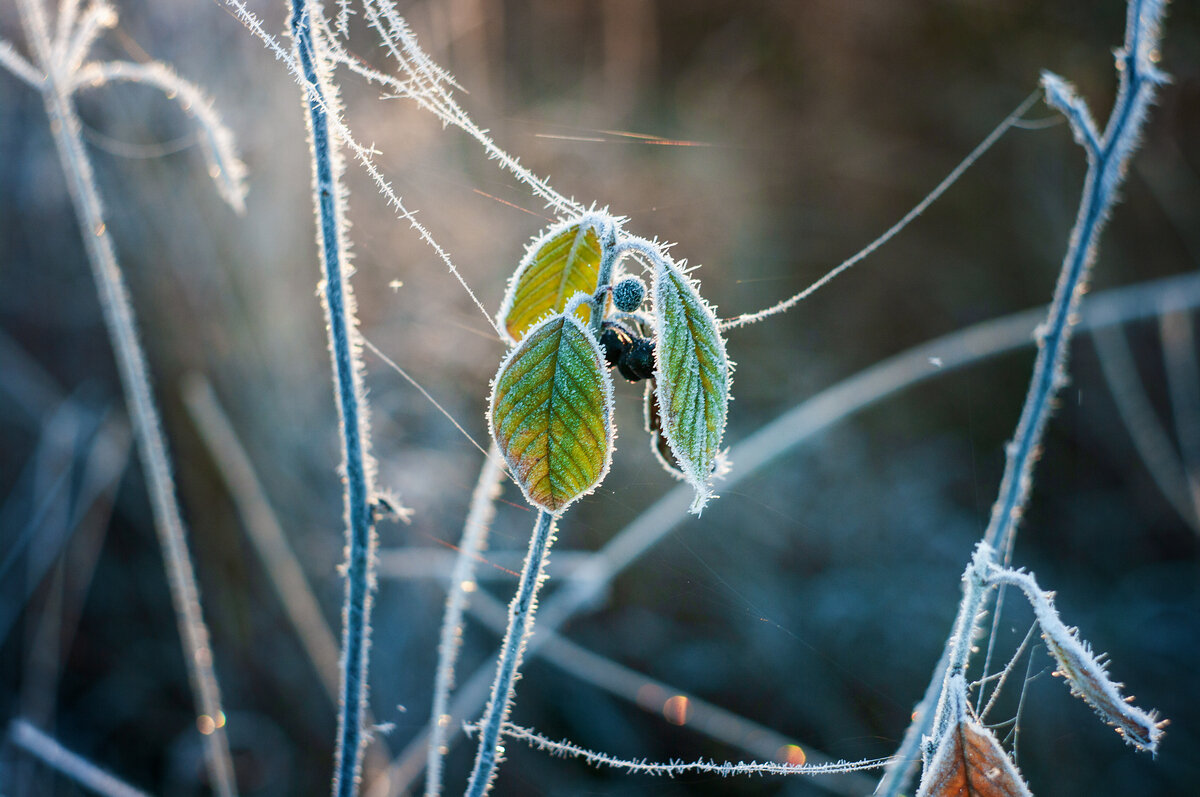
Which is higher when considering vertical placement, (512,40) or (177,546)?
(512,40)

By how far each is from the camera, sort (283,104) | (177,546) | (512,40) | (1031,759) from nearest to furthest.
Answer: (177,546) → (1031,759) → (283,104) → (512,40)

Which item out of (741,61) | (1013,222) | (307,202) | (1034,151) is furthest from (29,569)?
(1034,151)

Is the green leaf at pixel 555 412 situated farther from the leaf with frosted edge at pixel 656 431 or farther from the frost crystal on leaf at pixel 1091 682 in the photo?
the frost crystal on leaf at pixel 1091 682

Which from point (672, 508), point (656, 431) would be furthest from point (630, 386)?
point (656, 431)

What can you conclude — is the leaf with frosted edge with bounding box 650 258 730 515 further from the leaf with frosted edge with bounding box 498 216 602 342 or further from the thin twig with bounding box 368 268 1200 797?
the thin twig with bounding box 368 268 1200 797

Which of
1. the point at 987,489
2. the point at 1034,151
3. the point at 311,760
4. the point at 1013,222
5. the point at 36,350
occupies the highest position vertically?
the point at 1034,151

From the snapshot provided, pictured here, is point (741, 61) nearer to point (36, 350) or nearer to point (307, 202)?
point (307, 202)

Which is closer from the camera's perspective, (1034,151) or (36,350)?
(36,350)
